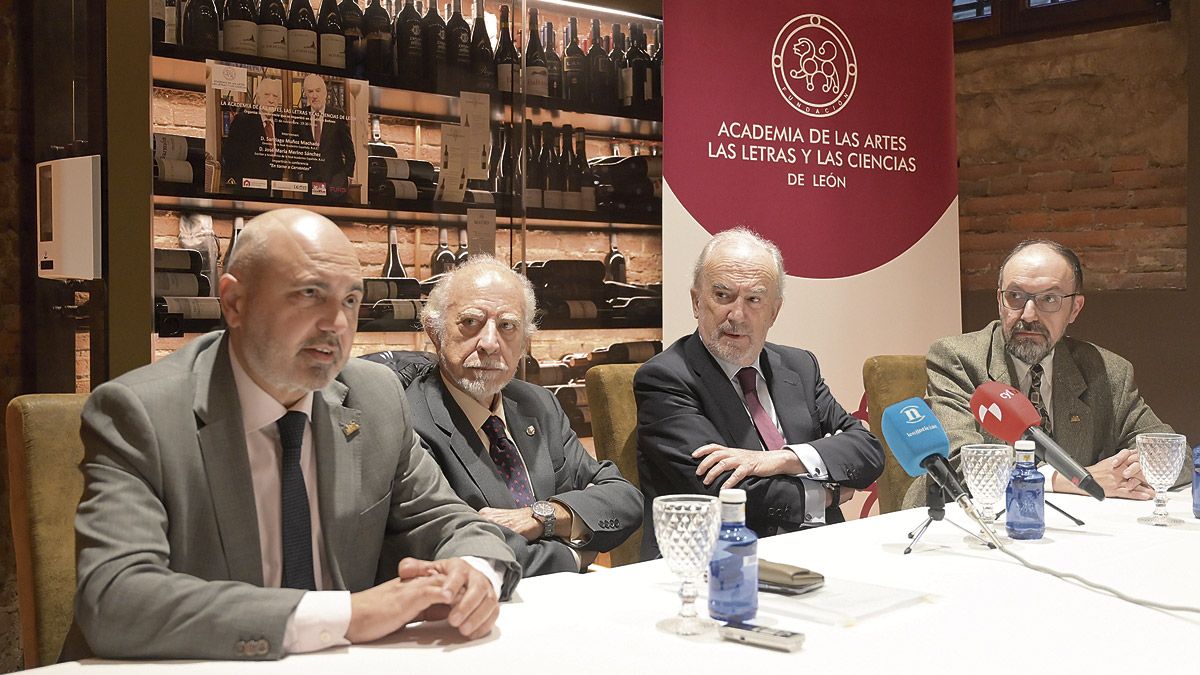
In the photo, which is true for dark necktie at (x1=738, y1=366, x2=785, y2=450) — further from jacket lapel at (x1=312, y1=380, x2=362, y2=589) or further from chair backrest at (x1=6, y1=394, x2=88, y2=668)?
chair backrest at (x1=6, y1=394, x2=88, y2=668)

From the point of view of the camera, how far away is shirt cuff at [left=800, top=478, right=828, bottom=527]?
2840mm

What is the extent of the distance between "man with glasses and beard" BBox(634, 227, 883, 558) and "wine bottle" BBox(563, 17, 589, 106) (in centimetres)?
139

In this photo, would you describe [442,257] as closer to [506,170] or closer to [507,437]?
[506,170]

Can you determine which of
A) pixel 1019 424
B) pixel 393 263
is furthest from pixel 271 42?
pixel 1019 424

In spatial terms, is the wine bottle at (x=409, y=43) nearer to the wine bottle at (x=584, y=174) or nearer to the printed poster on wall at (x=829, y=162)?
the wine bottle at (x=584, y=174)

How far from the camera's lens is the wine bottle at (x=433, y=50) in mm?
4020

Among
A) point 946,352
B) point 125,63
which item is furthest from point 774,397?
point 125,63

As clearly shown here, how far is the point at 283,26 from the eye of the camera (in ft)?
12.1

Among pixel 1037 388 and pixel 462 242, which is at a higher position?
pixel 462 242

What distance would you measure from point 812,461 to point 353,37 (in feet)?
7.39

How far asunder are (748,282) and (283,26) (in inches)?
72.5

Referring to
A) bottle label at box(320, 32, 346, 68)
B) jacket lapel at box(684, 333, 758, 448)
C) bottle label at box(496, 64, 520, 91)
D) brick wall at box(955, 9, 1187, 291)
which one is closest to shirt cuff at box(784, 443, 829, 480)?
jacket lapel at box(684, 333, 758, 448)

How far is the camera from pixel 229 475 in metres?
1.69

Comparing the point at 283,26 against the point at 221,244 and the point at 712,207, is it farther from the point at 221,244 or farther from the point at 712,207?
the point at 712,207
